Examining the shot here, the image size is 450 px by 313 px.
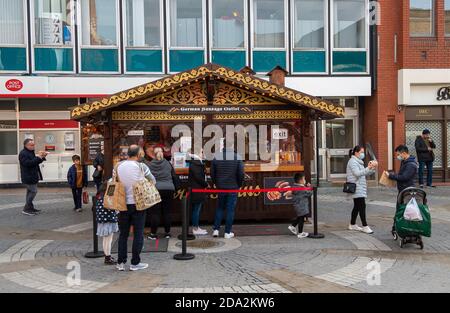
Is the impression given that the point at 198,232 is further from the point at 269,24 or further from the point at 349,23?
the point at 349,23

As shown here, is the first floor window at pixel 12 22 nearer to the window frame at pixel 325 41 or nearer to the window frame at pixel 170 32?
the window frame at pixel 170 32

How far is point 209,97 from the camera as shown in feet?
32.3

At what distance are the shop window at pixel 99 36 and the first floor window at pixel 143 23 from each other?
0.50 meters

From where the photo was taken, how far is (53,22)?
16000 mm

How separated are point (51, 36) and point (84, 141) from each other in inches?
261

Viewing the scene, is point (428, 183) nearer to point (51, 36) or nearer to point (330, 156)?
point (330, 156)

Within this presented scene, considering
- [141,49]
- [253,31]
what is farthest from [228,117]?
[253,31]

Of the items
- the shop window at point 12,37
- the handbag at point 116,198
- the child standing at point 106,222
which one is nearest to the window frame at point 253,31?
the shop window at point 12,37

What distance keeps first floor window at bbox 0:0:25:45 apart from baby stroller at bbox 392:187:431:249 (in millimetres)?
13242

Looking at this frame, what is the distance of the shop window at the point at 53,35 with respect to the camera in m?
15.8

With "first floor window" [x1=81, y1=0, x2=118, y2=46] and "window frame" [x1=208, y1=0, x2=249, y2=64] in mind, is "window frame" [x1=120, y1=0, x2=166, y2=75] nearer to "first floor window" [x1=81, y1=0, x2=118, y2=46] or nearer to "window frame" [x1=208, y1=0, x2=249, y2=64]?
"first floor window" [x1=81, y1=0, x2=118, y2=46]

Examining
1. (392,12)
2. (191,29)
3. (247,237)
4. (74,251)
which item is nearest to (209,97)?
(247,237)

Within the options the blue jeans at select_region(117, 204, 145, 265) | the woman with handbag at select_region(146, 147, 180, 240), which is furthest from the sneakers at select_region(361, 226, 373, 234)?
the blue jeans at select_region(117, 204, 145, 265)
